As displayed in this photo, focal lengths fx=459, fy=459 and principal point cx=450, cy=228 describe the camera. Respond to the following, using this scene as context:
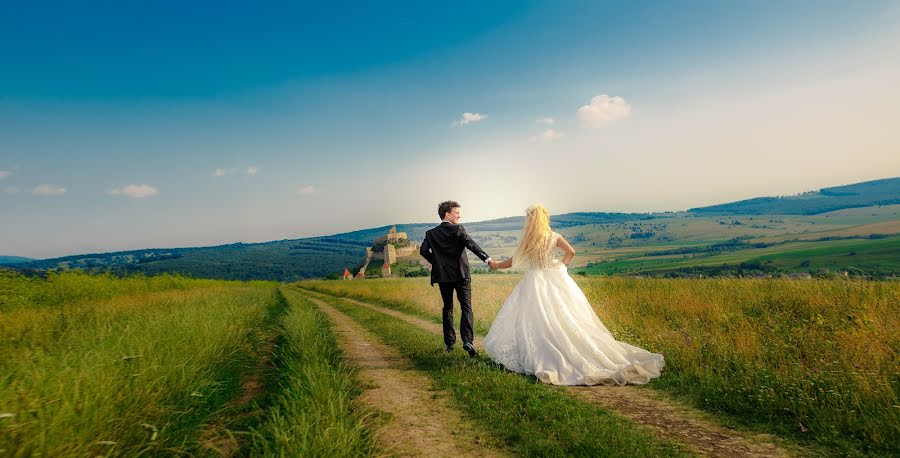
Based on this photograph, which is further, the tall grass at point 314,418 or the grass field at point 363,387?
the grass field at point 363,387

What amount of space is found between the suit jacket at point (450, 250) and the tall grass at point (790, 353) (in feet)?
11.3

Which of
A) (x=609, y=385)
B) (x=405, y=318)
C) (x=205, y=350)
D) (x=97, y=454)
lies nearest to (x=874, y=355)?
(x=609, y=385)

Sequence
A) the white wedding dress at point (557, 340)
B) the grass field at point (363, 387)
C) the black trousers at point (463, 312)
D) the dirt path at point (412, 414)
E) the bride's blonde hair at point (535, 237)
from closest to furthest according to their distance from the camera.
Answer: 1. the grass field at point (363, 387)
2. the dirt path at point (412, 414)
3. the white wedding dress at point (557, 340)
4. the bride's blonde hair at point (535, 237)
5. the black trousers at point (463, 312)

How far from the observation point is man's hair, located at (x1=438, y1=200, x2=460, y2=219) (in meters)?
8.91

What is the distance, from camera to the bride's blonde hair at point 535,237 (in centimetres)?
810

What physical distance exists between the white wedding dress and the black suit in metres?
0.75

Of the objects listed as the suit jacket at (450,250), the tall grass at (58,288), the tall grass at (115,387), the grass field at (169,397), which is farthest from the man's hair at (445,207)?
the tall grass at (58,288)

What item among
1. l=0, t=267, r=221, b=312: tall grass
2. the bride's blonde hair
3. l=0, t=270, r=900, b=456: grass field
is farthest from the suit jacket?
l=0, t=267, r=221, b=312: tall grass

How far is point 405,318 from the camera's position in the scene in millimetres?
15148

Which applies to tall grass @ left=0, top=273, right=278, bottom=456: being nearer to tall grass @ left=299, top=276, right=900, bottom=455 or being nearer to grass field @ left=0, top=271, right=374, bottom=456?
grass field @ left=0, top=271, right=374, bottom=456

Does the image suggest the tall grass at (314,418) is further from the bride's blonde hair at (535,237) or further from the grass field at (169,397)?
the bride's blonde hair at (535,237)

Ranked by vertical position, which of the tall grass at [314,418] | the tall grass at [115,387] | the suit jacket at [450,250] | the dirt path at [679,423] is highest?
the suit jacket at [450,250]

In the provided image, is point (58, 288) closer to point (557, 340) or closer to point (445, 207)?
point (445, 207)

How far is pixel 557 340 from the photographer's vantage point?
7.36 metres
